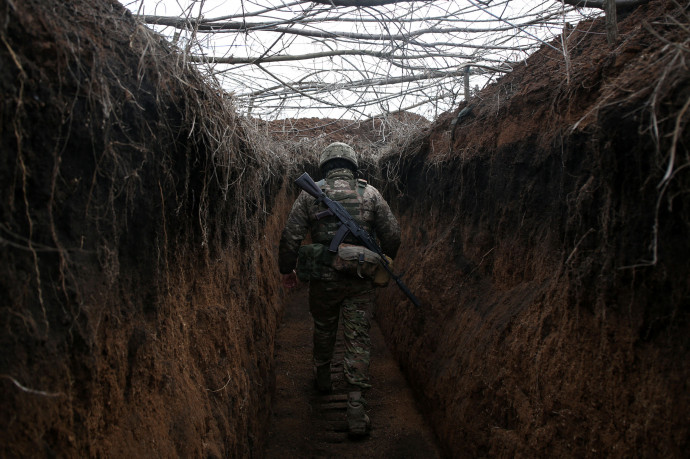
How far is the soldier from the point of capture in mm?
4328

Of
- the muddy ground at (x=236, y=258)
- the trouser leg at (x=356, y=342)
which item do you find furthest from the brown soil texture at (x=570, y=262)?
the trouser leg at (x=356, y=342)

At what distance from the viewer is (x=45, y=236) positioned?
143cm

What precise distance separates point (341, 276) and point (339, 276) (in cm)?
2

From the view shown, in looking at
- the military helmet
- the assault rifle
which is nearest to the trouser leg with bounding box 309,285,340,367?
the assault rifle

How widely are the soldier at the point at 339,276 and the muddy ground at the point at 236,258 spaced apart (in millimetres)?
720

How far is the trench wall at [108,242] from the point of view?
52.4 inches

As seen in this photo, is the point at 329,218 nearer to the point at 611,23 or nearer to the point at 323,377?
the point at 323,377

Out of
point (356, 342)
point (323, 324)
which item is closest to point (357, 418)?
point (356, 342)

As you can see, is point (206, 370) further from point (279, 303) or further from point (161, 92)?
point (279, 303)

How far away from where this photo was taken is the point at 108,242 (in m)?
1.73

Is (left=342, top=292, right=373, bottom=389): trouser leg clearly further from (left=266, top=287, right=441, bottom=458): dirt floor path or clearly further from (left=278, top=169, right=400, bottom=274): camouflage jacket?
(left=278, top=169, right=400, bottom=274): camouflage jacket

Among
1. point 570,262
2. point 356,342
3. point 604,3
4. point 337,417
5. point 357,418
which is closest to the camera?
point 570,262

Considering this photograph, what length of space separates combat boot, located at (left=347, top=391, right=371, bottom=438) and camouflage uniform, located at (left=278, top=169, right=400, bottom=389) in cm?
20

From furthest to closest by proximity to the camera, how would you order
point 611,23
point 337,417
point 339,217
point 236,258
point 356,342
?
point 339,217, point 356,342, point 337,417, point 236,258, point 611,23
